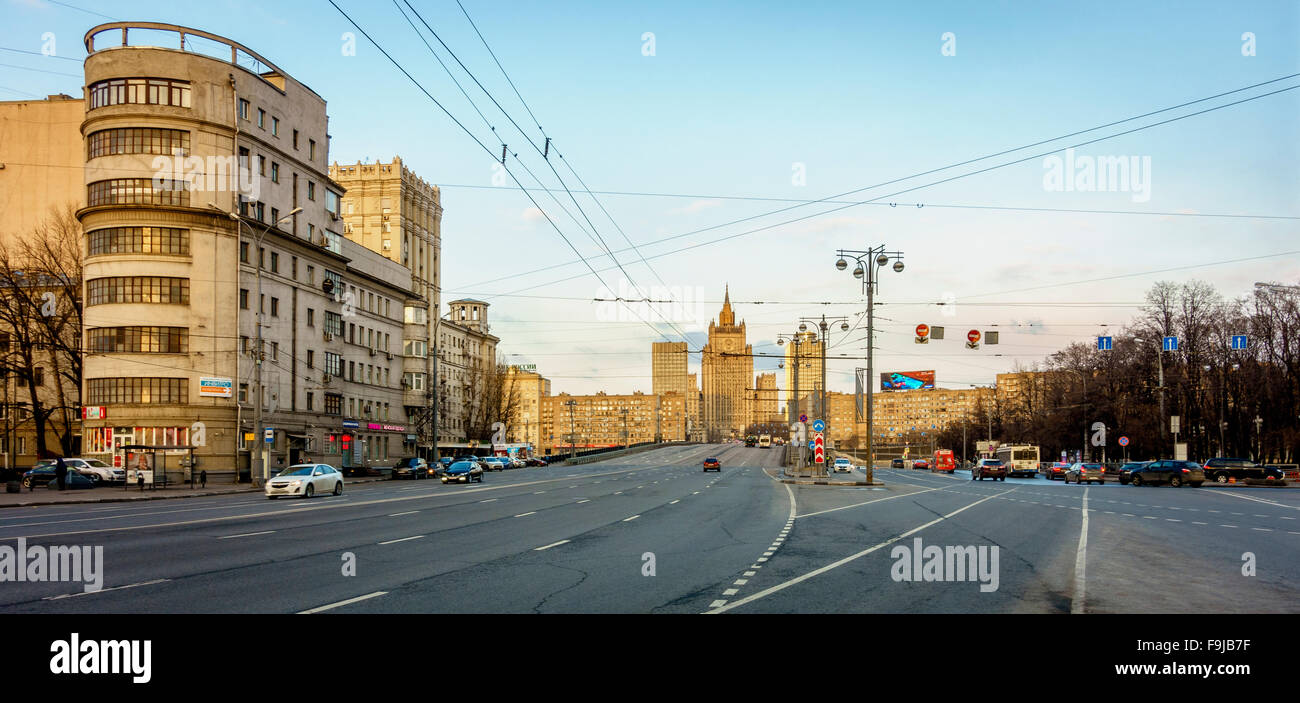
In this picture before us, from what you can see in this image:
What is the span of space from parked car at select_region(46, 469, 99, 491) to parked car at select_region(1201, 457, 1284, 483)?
6196 cm

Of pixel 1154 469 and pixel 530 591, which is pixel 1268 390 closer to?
pixel 1154 469

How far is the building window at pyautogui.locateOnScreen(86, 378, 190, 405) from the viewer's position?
49.2 meters

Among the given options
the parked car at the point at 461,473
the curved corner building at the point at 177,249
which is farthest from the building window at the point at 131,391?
the parked car at the point at 461,473

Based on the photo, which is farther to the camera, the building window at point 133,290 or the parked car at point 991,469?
the parked car at point 991,469

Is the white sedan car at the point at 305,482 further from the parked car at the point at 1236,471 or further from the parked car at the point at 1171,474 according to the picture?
the parked car at the point at 1236,471

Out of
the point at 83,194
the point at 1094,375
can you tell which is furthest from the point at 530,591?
the point at 1094,375

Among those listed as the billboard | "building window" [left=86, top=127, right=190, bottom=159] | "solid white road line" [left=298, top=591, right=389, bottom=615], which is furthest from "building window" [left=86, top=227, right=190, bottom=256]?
"solid white road line" [left=298, top=591, right=389, bottom=615]

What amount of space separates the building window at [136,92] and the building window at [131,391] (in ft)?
51.3

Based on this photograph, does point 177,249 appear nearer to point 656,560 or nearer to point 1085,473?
point 656,560

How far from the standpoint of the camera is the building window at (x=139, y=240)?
49312 millimetres

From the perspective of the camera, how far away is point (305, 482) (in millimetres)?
35594

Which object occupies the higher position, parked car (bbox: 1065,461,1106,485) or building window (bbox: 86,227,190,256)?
building window (bbox: 86,227,190,256)

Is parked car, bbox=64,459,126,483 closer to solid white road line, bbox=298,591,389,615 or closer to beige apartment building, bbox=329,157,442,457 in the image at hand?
solid white road line, bbox=298,591,389,615

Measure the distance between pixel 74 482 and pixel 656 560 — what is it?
4111 cm
